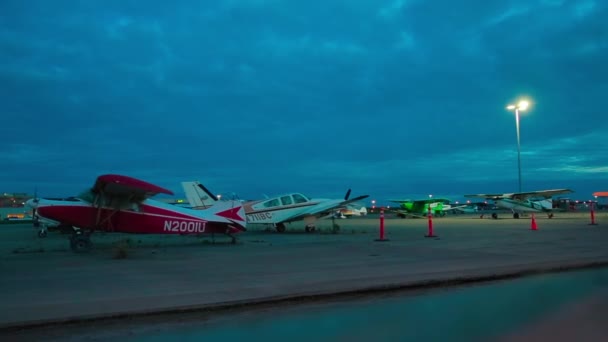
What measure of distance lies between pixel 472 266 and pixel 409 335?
5407mm

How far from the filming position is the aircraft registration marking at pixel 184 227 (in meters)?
15.7

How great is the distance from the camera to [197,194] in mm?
23906

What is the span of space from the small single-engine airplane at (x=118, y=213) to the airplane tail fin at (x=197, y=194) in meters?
7.28

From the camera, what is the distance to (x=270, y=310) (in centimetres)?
620

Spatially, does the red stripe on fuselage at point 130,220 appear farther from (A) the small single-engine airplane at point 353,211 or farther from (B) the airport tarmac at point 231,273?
(A) the small single-engine airplane at point 353,211

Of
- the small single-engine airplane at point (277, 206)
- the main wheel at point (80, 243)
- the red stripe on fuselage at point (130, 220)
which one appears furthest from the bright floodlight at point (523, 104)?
the main wheel at point (80, 243)

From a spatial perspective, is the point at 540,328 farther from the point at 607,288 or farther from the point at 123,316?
the point at 123,316

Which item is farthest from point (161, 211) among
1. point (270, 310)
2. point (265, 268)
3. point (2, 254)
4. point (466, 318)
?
point (466, 318)

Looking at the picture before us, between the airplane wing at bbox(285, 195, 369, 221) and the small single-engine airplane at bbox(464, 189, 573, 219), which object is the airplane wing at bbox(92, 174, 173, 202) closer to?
the airplane wing at bbox(285, 195, 369, 221)

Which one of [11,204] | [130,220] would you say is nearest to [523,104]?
[130,220]

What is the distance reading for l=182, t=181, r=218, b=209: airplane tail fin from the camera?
23.9 meters

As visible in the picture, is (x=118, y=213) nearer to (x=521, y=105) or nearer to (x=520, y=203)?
(x=521, y=105)

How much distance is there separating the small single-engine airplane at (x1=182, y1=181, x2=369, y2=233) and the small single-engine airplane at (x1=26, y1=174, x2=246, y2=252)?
6.85 m

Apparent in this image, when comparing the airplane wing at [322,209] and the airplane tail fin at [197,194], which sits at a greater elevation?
the airplane tail fin at [197,194]
